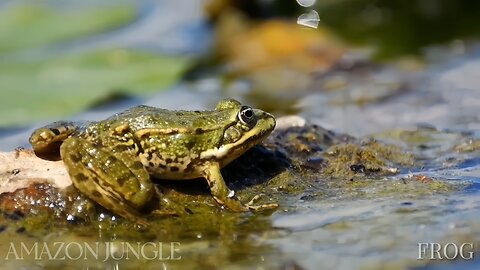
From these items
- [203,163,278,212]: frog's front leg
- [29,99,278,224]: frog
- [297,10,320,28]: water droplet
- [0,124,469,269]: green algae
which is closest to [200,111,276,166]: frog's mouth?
[29,99,278,224]: frog

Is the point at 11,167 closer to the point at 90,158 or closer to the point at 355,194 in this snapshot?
the point at 90,158

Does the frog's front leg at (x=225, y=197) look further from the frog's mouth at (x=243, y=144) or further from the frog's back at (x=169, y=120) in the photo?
the frog's back at (x=169, y=120)

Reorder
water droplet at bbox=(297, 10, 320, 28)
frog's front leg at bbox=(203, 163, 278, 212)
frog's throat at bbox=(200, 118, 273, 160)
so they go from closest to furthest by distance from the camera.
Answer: frog's front leg at bbox=(203, 163, 278, 212), frog's throat at bbox=(200, 118, 273, 160), water droplet at bbox=(297, 10, 320, 28)

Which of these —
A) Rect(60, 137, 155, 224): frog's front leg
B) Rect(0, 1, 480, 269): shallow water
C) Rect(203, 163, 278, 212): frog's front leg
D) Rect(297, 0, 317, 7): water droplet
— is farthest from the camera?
Rect(297, 0, 317, 7): water droplet

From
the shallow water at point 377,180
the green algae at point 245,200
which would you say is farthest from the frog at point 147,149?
the shallow water at point 377,180

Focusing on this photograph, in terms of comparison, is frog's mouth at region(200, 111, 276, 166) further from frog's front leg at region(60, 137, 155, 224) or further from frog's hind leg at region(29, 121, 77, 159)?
frog's hind leg at region(29, 121, 77, 159)
